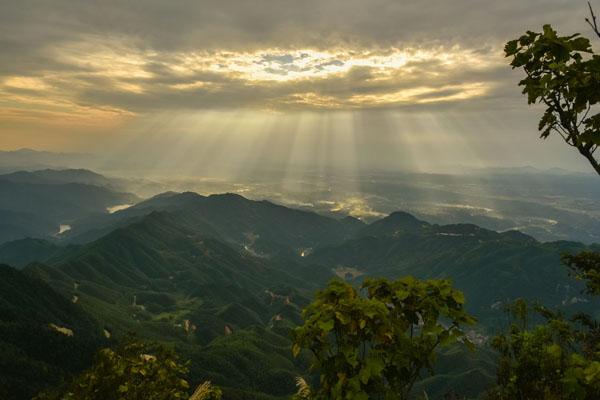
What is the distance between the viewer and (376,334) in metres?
9.84

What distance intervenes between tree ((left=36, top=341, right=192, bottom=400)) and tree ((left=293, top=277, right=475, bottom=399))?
8.62 m

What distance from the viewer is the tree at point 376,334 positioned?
9477mm

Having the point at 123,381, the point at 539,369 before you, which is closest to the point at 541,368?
the point at 539,369

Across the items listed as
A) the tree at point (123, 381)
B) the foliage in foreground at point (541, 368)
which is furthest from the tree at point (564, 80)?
the tree at point (123, 381)

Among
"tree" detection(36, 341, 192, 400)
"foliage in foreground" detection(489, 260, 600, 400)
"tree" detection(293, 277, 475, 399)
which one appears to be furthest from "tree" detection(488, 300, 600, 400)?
"tree" detection(36, 341, 192, 400)

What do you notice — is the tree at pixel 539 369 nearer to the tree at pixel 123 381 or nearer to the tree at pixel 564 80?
the tree at pixel 564 80

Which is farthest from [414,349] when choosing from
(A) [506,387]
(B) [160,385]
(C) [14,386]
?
(C) [14,386]

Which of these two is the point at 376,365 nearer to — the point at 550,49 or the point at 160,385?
the point at 550,49

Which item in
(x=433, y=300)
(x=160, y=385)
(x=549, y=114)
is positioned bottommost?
(x=160, y=385)

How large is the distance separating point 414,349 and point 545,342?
34.0 ft

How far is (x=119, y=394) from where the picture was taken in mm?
15945

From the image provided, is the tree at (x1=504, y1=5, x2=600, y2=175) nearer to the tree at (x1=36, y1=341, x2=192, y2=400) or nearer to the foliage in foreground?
the foliage in foreground

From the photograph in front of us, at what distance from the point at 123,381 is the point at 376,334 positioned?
11.8m

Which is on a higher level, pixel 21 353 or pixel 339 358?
pixel 339 358
